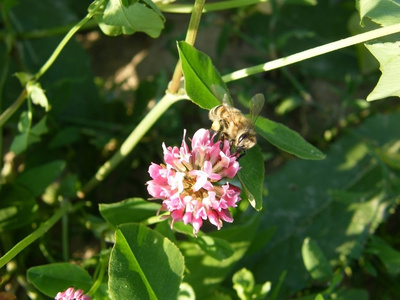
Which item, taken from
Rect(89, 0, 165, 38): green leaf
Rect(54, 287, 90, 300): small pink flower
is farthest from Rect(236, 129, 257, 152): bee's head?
Rect(54, 287, 90, 300): small pink flower

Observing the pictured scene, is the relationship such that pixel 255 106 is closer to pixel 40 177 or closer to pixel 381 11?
pixel 381 11

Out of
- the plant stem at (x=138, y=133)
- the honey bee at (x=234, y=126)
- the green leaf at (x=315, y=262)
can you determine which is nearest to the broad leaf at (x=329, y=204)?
the green leaf at (x=315, y=262)

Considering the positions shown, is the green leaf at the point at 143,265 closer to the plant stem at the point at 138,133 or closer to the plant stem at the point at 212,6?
the plant stem at the point at 138,133

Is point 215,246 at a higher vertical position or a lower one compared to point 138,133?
lower

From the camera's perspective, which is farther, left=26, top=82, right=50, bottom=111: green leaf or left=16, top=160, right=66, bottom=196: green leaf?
left=16, top=160, right=66, bottom=196: green leaf

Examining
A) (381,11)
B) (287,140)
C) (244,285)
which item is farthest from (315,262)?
(381,11)

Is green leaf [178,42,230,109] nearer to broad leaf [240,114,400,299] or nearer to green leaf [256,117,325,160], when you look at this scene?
green leaf [256,117,325,160]
